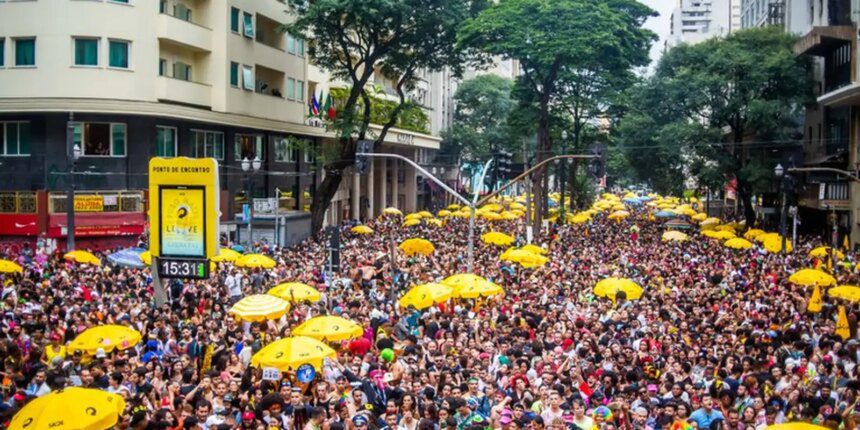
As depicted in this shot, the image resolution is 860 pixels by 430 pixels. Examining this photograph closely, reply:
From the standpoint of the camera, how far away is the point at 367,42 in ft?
156

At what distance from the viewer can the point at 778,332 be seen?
18.5 meters

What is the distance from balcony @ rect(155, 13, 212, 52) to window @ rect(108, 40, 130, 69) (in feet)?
4.99

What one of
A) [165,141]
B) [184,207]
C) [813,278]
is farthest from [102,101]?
[813,278]

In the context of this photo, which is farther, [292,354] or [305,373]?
[292,354]

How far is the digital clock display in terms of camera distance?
19.0 meters

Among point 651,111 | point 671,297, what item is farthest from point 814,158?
point 671,297

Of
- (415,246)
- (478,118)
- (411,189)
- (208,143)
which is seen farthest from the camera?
(478,118)

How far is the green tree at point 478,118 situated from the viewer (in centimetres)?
8894

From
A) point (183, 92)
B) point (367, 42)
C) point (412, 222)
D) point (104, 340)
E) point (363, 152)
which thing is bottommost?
point (104, 340)

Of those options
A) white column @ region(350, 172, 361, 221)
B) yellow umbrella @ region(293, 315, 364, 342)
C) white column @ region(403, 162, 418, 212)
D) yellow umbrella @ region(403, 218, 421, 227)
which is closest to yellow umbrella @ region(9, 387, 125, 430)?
yellow umbrella @ region(293, 315, 364, 342)

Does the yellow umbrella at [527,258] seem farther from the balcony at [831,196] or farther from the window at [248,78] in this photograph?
the window at [248,78]

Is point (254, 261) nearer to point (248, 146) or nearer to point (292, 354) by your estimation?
point (292, 354)

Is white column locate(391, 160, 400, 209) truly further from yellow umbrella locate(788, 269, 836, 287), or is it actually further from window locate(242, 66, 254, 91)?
yellow umbrella locate(788, 269, 836, 287)

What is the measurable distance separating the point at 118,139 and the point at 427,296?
23111mm
